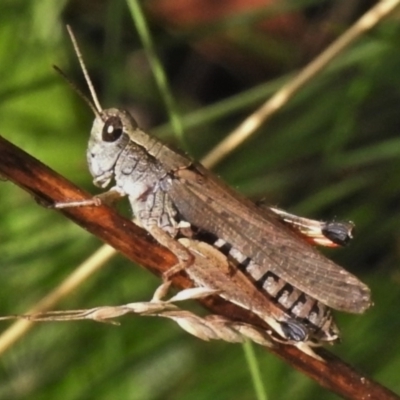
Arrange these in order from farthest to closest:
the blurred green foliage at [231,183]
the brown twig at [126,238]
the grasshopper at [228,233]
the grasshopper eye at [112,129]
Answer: the blurred green foliage at [231,183] → the grasshopper eye at [112,129] → the grasshopper at [228,233] → the brown twig at [126,238]

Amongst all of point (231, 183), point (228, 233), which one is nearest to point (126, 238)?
point (228, 233)

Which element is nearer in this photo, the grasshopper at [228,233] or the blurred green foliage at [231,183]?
the grasshopper at [228,233]

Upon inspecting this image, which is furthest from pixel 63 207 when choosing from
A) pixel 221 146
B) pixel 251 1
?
pixel 251 1

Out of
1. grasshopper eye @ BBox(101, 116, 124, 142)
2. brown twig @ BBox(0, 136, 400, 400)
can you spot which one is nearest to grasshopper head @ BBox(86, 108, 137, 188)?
grasshopper eye @ BBox(101, 116, 124, 142)

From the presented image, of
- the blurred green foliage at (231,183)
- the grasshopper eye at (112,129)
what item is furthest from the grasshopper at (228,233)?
the blurred green foliage at (231,183)

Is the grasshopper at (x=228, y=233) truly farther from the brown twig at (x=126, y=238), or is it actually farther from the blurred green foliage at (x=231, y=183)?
the blurred green foliage at (x=231, y=183)

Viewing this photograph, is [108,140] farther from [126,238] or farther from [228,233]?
[126,238]
